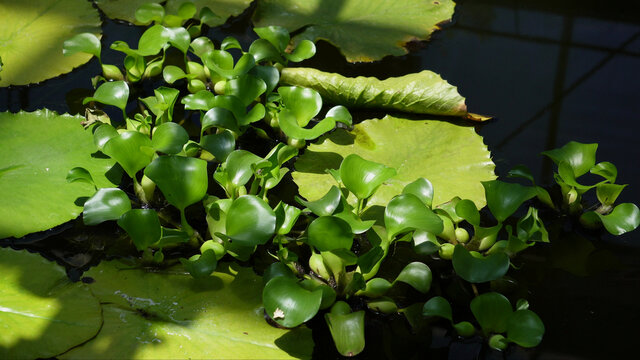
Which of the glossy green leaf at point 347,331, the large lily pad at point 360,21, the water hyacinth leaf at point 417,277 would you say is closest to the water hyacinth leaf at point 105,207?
the glossy green leaf at point 347,331

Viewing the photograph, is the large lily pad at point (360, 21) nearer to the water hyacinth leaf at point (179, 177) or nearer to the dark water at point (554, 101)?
the dark water at point (554, 101)

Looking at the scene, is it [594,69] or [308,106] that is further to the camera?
[594,69]

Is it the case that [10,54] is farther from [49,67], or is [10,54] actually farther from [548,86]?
[548,86]

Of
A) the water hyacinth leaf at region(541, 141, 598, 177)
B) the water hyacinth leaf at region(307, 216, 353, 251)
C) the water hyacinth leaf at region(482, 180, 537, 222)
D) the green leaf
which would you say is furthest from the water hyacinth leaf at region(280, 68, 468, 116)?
the water hyacinth leaf at region(307, 216, 353, 251)

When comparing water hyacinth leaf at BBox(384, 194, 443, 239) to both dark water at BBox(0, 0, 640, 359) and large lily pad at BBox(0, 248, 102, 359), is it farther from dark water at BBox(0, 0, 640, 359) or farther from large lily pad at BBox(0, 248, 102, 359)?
large lily pad at BBox(0, 248, 102, 359)

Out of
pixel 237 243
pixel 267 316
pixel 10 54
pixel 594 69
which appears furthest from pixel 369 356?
pixel 10 54

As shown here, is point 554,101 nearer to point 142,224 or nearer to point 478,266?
point 478,266
